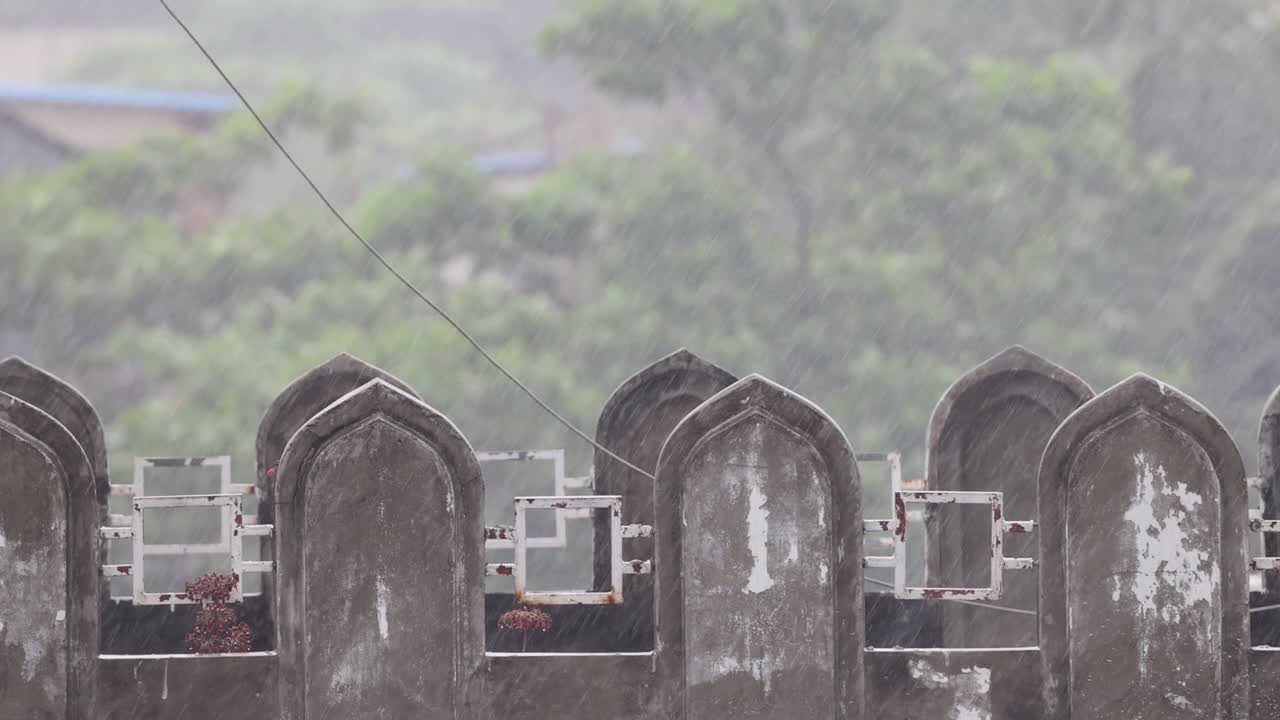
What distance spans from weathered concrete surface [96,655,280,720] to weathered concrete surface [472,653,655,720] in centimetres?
102

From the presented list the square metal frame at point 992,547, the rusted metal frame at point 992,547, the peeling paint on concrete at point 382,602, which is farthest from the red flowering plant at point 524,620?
the square metal frame at point 992,547

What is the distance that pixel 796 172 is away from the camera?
23.8 meters

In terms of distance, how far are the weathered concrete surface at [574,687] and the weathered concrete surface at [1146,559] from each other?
1.74 metres

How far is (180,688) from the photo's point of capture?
6.96 metres

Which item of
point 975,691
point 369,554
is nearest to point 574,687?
point 369,554

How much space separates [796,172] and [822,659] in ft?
57.0

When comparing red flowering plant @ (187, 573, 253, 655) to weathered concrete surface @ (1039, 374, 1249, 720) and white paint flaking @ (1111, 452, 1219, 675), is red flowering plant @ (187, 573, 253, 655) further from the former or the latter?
white paint flaking @ (1111, 452, 1219, 675)

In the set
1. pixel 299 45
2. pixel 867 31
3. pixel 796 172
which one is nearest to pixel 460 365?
pixel 796 172

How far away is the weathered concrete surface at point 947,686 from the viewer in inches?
277

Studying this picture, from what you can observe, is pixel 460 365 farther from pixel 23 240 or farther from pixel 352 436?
pixel 352 436

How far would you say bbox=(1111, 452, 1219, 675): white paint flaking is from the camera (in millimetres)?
6922

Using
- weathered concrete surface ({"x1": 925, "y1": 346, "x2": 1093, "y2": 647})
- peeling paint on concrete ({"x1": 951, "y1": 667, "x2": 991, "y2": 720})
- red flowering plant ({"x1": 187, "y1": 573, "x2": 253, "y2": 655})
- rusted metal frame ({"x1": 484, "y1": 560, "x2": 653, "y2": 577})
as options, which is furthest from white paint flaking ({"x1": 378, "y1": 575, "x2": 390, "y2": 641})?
weathered concrete surface ({"x1": 925, "y1": 346, "x2": 1093, "y2": 647})

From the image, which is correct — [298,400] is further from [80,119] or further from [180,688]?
[80,119]

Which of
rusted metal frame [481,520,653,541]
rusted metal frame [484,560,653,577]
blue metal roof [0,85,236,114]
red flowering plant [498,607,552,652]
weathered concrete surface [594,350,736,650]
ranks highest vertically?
blue metal roof [0,85,236,114]
